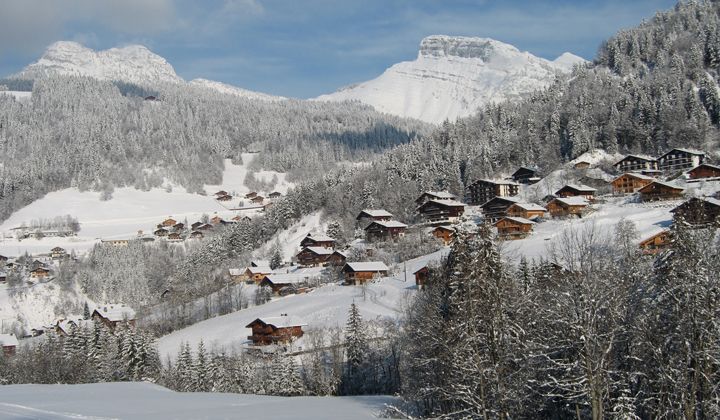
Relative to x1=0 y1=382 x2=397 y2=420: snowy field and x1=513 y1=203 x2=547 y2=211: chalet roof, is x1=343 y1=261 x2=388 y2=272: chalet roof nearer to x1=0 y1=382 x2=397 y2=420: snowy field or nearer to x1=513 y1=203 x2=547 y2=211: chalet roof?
x1=513 y1=203 x2=547 y2=211: chalet roof

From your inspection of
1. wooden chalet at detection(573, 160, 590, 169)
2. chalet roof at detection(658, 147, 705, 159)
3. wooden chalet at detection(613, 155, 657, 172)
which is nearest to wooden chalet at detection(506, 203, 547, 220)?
wooden chalet at detection(613, 155, 657, 172)

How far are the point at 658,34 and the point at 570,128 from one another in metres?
45.7

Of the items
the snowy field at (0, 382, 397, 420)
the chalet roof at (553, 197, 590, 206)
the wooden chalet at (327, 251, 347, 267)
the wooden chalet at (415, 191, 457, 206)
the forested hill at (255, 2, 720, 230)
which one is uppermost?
the forested hill at (255, 2, 720, 230)

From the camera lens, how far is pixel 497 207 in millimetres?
88438

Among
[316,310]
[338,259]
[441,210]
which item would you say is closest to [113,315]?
[338,259]

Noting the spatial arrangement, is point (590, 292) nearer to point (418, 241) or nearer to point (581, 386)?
point (581, 386)

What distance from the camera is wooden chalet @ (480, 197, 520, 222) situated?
8681 centimetres

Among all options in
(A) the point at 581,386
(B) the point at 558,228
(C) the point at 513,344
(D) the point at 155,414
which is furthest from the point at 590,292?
(B) the point at 558,228

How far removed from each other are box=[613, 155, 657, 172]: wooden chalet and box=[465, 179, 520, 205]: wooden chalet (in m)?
15.1

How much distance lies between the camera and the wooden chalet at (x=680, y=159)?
297ft

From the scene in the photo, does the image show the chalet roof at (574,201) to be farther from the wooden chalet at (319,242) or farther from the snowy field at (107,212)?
the snowy field at (107,212)

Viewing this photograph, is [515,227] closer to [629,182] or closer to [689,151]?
[629,182]

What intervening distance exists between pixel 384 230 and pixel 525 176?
27.4 m

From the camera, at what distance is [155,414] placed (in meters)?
23.0
